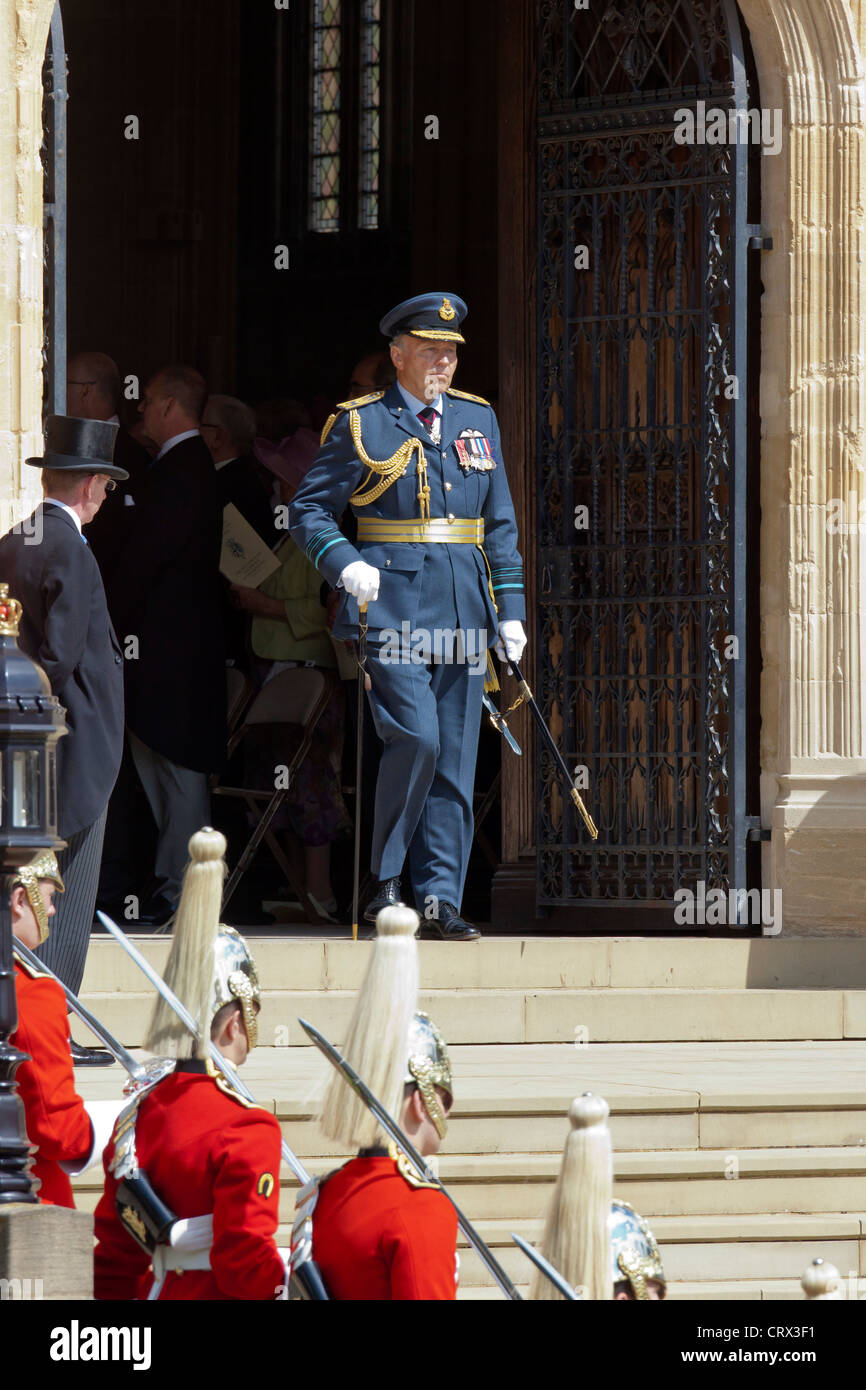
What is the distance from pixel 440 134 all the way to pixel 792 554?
244 inches

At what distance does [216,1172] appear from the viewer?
4473 millimetres

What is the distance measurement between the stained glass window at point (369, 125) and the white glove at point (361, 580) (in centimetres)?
1073

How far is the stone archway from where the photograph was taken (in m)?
9.30

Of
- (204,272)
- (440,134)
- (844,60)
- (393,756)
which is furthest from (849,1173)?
(204,272)

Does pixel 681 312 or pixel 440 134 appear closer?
pixel 681 312

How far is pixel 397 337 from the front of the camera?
8.76m

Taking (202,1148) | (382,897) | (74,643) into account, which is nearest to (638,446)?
(382,897)

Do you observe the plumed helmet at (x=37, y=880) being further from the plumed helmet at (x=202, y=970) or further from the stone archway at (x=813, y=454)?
the stone archway at (x=813, y=454)

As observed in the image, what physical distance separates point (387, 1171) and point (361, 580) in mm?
4307

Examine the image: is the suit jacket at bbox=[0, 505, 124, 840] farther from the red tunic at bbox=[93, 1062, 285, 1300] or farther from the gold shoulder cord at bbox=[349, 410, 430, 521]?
the red tunic at bbox=[93, 1062, 285, 1300]

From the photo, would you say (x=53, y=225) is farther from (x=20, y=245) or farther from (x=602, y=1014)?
(x=602, y=1014)

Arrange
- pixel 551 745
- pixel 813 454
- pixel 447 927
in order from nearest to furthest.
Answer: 1. pixel 447 927
2. pixel 551 745
3. pixel 813 454

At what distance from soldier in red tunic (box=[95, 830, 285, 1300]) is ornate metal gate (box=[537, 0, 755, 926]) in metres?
5.02
